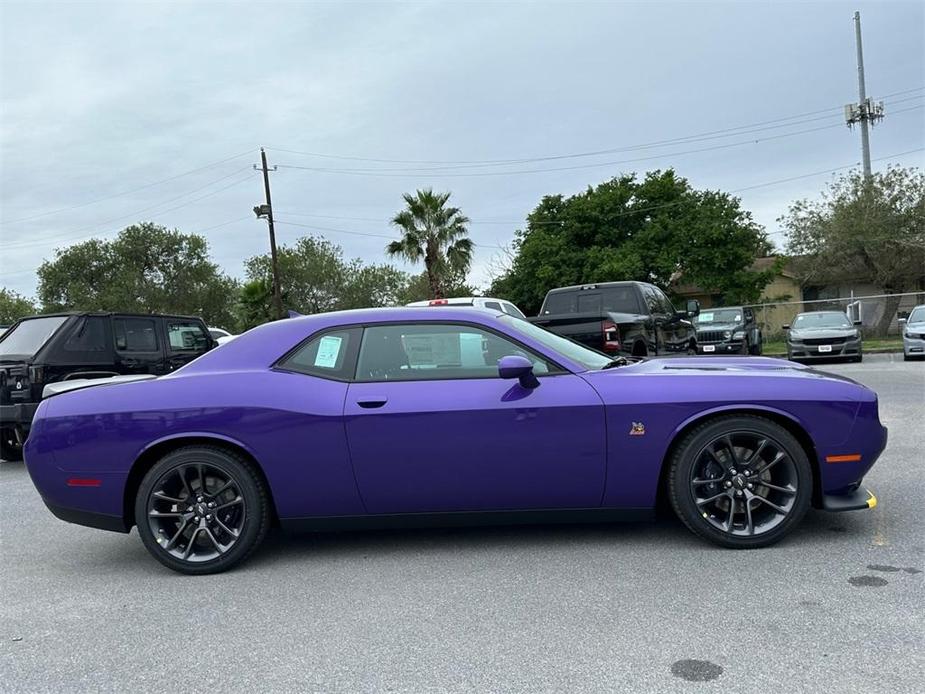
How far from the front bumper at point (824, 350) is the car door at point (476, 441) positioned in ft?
47.9

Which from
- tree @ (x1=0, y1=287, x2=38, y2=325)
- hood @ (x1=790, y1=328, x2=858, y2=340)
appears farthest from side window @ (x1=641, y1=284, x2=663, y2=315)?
tree @ (x1=0, y1=287, x2=38, y2=325)

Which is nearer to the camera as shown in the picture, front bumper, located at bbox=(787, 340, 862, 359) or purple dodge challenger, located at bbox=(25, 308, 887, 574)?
purple dodge challenger, located at bbox=(25, 308, 887, 574)

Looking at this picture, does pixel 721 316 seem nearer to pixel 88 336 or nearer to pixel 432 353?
pixel 88 336

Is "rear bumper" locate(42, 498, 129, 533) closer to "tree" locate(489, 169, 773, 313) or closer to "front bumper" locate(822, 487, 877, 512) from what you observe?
"front bumper" locate(822, 487, 877, 512)

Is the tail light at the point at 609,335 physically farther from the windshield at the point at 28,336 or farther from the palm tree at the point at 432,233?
the palm tree at the point at 432,233

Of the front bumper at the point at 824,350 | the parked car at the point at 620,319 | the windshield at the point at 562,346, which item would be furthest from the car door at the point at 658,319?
the front bumper at the point at 824,350

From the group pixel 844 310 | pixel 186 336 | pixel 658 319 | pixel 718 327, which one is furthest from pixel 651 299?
pixel 844 310

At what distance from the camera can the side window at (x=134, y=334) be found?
878cm

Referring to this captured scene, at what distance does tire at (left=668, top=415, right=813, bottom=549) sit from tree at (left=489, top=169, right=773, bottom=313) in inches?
981

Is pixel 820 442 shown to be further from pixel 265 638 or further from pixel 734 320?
pixel 734 320

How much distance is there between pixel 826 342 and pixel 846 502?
46.4ft

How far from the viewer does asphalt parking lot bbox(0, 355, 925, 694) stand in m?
2.75

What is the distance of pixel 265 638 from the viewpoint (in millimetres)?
3207

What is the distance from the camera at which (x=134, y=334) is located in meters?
9.07
